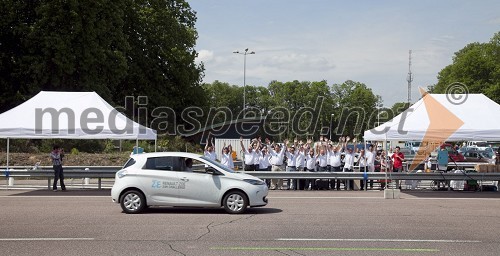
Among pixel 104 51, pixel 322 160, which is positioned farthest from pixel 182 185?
pixel 104 51

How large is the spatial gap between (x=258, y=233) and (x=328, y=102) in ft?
384

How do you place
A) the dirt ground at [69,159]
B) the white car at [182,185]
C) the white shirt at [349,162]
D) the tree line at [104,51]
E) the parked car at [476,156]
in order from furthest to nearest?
1. the parked car at [476,156]
2. the tree line at [104,51]
3. the dirt ground at [69,159]
4. the white shirt at [349,162]
5. the white car at [182,185]

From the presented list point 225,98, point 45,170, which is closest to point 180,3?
point 45,170

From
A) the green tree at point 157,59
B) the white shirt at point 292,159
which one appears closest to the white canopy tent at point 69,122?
the white shirt at point 292,159

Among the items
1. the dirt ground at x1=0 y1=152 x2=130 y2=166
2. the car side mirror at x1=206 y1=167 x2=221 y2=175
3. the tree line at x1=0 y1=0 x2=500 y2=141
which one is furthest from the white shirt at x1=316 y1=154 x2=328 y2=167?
the tree line at x1=0 y1=0 x2=500 y2=141

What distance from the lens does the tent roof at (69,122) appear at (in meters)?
20.8

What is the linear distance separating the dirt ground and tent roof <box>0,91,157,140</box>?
364 inches

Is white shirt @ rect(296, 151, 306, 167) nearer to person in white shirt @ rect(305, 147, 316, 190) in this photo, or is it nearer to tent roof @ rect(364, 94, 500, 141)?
person in white shirt @ rect(305, 147, 316, 190)

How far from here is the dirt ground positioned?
31.0m

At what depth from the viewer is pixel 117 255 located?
952cm

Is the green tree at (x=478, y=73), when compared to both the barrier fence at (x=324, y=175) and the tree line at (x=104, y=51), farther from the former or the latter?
the barrier fence at (x=324, y=175)

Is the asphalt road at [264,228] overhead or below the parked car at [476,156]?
below

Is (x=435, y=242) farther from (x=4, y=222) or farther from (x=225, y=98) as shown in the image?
(x=225, y=98)

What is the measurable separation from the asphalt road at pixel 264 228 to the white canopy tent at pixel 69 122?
2572 mm
